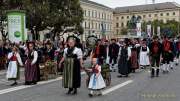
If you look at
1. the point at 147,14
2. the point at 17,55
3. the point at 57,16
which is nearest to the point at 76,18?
the point at 57,16

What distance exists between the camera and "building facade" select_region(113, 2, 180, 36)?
149 metres

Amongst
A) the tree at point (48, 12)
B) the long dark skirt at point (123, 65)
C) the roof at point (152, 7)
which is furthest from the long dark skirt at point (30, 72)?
the roof at point (152, 7)

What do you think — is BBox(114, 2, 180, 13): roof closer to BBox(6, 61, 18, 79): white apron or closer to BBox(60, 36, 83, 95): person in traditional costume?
BBox(6, 61, 18, 79): white apron

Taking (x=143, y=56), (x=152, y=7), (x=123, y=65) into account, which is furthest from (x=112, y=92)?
(x=152, y=7)

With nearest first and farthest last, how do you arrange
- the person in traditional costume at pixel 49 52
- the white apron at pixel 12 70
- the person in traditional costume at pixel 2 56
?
the white apron at pixel 12 70 → the person in traditional costume at pixel 49 52 → the person in traditional costume at pixel 2 56

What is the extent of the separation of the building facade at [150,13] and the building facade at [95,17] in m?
8.48

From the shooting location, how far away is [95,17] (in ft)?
420

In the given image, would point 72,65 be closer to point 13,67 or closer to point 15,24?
point 13,67

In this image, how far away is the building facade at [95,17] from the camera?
11988 centimetres

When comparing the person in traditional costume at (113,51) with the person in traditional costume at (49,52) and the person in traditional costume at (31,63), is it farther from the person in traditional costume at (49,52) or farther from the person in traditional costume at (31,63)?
the person in traditional costume at (31,63)

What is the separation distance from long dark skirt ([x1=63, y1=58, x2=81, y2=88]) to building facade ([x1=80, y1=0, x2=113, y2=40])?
10248cm

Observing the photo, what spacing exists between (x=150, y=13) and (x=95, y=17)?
31.7 meters

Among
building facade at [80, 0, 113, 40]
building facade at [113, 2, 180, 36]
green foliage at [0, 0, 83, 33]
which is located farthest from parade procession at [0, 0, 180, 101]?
building facade at [113, 2, 180, 36]

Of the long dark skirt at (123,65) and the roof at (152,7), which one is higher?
the roof at (152,7)
